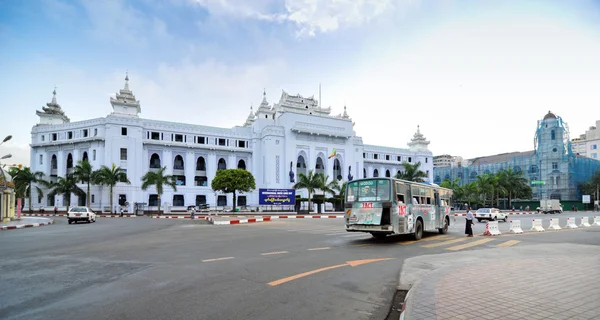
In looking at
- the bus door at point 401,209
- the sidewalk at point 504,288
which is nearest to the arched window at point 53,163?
the bus door at point 401,209

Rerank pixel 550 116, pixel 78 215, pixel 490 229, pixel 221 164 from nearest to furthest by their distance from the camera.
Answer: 1. pixel 490 229
2. pixel 78 215
3. pixel 221 164
4. pixel 550 116

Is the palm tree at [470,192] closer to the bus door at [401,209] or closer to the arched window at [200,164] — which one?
the arched window at [200,164]

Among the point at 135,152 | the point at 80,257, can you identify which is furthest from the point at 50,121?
the point at 80,257

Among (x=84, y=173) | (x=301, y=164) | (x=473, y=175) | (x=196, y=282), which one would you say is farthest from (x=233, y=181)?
(x=473, y=175)

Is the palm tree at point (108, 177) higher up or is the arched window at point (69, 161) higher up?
the arched window at point (69, 161)

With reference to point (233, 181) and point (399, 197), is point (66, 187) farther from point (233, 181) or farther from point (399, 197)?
point (399, 197)

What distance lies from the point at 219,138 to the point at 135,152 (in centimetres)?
1345

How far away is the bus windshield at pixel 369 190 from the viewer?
46.9 ft

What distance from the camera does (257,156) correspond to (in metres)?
64.3

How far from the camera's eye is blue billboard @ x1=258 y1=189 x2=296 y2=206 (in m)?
44.6

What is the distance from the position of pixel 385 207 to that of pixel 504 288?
7903mm

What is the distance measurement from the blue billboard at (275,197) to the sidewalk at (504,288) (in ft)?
117

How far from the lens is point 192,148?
59.8m

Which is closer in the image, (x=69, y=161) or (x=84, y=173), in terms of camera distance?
(x=84, y=173)
